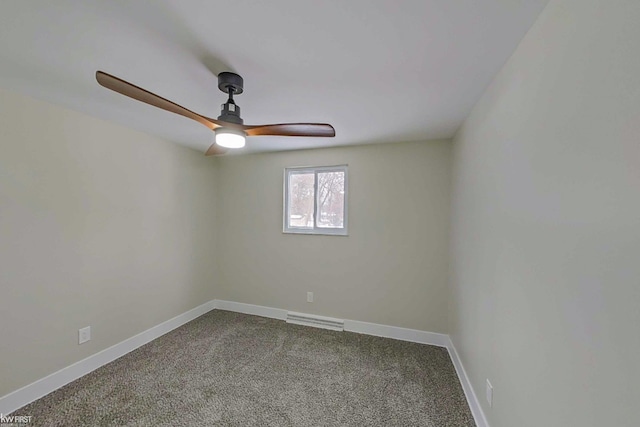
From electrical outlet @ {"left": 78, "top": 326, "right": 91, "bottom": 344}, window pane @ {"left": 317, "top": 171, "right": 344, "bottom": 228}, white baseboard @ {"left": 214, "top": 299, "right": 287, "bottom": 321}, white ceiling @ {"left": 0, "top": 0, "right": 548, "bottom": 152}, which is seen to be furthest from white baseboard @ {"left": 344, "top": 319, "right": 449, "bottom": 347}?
electrical outlet @ {"left": 78, "top": 326, "right": 91, "bottom": 344}

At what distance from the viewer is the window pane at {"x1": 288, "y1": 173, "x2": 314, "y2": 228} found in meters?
3.31

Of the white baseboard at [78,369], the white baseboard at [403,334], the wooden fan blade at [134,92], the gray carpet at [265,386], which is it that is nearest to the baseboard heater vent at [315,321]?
the white baseboard at [403,334]

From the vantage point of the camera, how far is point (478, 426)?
5.37 ft

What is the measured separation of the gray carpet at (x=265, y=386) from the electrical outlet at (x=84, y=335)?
30cm

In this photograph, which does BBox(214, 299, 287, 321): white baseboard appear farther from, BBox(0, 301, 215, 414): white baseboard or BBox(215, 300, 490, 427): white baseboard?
BBox(0, 301, 215, 414): white baseboard

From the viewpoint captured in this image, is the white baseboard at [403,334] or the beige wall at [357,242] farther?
the beige wall at [357,242]

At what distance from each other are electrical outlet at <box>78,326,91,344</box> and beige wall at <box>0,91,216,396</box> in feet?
0.12

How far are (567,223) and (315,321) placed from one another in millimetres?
2779

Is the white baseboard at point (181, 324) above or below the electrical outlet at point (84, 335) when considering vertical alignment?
below

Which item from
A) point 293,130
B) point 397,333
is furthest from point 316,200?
point 397,333

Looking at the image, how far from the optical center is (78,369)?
210 cm

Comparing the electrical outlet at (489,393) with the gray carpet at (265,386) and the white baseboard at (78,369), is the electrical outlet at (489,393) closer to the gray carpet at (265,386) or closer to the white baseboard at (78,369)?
the gray carpet at (265,386)

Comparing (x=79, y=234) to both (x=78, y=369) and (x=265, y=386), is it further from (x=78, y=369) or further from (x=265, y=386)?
(x=265, y=386)

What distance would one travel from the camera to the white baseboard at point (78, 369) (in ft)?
5.73
